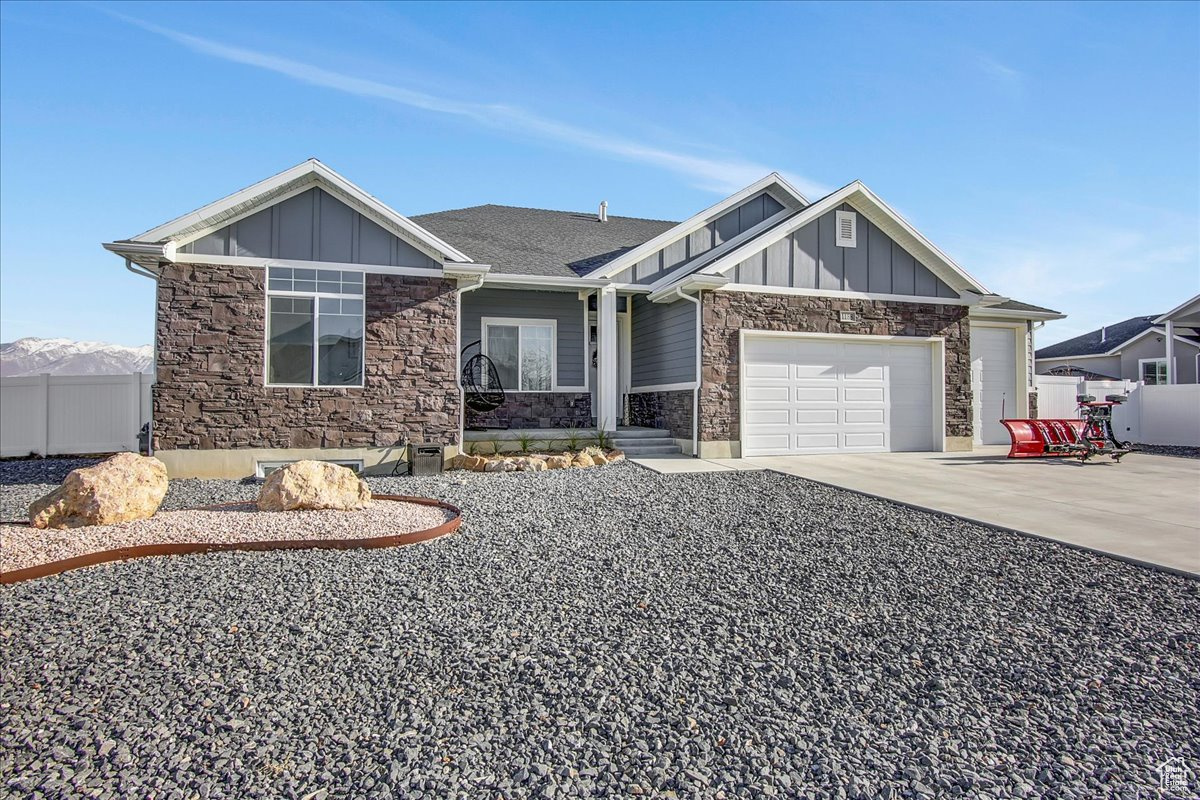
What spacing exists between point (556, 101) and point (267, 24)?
15.0ft

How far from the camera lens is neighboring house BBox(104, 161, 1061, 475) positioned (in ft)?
29.7

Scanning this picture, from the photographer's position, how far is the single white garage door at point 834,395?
1098cm

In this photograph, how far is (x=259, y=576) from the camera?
166 inches

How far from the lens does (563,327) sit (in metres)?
12.7

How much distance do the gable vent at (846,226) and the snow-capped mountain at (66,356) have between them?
170 ft

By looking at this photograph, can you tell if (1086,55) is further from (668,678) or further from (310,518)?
(310,518)

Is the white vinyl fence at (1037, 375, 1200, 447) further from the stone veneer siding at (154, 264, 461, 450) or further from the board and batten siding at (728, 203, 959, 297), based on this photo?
the stone veneer siding at (154, 264, 461, 450)

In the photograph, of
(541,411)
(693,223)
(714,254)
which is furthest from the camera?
(541,411)

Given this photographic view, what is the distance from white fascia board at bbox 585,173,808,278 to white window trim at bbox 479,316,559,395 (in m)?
1.84

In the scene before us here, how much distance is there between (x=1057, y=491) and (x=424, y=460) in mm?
8542

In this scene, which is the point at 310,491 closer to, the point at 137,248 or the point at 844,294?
the point at 137,248

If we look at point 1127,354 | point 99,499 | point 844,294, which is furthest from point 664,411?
point 1127,354

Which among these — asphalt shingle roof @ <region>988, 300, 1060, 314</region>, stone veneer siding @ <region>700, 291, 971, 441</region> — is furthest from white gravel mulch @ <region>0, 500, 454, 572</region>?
asphalt shingle roof @ <region>988, 300, 1060, 314</region>

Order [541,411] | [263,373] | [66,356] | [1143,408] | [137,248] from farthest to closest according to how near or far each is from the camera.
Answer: [66,356] → [1143,408] → [541,411] → [263,373] → [137,248]
